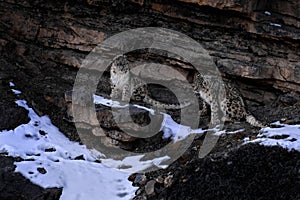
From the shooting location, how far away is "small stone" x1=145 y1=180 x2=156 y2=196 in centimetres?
790

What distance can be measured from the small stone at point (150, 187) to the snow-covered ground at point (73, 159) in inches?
17.0

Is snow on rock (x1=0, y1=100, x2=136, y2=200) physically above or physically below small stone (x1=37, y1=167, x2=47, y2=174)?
below

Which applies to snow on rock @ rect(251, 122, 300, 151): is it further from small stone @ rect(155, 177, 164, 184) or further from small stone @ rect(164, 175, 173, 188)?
small stone @ rect(155, 177, 164, 184)

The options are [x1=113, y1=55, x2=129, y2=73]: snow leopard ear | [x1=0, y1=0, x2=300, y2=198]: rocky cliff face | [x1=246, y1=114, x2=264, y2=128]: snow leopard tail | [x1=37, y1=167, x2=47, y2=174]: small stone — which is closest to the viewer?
[x1=37, y1=167, x2=47, y2=174]: small stone

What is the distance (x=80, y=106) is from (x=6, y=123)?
72.1 inches

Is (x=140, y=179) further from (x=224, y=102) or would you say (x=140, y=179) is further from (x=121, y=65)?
(x=121, y=65)

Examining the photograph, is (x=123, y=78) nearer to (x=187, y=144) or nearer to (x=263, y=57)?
(x=187, y=144)

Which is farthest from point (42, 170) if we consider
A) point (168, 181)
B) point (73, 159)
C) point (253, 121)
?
point (253, 121)

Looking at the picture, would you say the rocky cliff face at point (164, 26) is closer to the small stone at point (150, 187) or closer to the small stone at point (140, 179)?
the small stone at point (140, 179)

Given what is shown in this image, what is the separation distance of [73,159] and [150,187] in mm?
2632

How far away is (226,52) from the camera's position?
47.0 feet

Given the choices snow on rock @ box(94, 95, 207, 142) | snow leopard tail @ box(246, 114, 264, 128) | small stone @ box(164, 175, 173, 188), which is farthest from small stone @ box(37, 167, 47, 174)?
snow leopard tail @ box(246, 114, 264, 128)

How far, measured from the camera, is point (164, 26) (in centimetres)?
1505

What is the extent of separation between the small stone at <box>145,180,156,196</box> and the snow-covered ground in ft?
1.42
